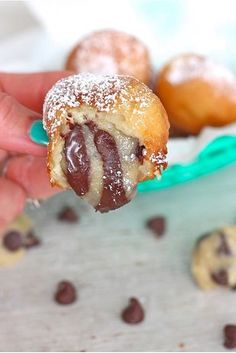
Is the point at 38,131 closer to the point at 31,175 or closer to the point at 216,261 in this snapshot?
the point at 31,175

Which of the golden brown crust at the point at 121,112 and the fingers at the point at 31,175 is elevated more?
the golden brown crust at the point at 121,112

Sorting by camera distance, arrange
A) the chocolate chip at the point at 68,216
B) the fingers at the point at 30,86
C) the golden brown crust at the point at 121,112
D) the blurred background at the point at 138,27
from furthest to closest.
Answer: the blurred background at the point at 138,27 < the chocolate chip at the point at 68,216 < the fingers at the point at 30,86 < the golden brown crust at the point at 121,112

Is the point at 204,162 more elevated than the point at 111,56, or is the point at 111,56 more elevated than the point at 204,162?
the point at 111,56

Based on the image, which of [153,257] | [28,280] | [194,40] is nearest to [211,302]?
[153,257]

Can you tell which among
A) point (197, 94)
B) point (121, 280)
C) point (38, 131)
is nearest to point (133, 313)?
point (121, 280)

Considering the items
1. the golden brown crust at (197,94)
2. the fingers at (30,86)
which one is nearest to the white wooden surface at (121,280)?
the golden brown crust at (197,94)

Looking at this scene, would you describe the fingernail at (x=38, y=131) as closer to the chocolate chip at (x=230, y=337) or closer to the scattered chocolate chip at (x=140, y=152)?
the scattered chocolate chip at (x=140, y=152)

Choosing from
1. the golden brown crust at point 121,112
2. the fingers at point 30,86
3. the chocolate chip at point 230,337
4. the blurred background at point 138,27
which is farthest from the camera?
the blurred background at point 138,27

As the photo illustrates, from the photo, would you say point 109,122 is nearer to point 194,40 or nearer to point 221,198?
point 221,198
